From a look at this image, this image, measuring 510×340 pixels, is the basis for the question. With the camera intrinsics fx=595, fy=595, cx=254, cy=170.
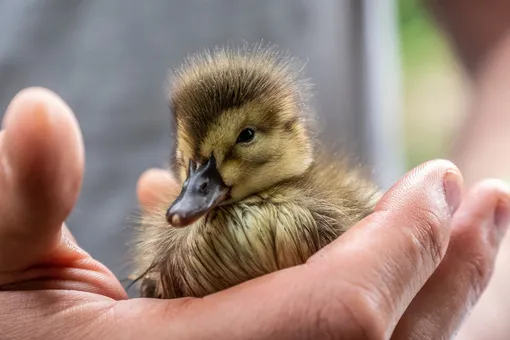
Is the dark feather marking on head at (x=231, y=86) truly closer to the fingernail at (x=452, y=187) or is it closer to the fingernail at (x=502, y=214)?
the fingernail at (x=452, y=187)

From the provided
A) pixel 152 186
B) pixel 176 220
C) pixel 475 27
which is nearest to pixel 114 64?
pixel 152 186

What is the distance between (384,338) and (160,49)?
3.23 feet

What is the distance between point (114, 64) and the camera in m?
1.38

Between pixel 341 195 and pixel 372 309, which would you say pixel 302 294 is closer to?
pixel 372 309

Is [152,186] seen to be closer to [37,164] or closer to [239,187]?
[239,187]

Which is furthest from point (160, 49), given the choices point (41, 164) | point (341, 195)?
point (41, 164)

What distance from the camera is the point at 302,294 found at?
61cm

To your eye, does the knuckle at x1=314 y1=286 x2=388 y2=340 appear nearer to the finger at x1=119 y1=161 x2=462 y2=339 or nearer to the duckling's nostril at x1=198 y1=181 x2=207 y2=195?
the finger at x1=119 y1=161 x2=462 y2=339

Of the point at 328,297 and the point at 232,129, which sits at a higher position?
the point at 232,129

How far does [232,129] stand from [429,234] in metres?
0.27

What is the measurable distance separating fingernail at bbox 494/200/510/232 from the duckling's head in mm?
349

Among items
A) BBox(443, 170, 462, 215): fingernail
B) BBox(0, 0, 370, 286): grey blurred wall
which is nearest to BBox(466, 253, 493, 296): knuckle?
BBox(443, 170, 462, 215): fingernail

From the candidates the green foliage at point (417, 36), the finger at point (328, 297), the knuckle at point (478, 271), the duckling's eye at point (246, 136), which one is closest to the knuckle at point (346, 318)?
the finger at point (328, 297)

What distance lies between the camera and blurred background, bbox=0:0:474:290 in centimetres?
133
